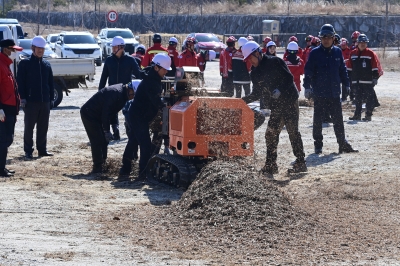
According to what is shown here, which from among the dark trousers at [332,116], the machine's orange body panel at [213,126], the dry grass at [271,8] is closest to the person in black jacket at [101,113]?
the machine's orange body panel at [213,126]

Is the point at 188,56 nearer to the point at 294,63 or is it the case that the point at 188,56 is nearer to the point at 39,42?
the point at 294,63

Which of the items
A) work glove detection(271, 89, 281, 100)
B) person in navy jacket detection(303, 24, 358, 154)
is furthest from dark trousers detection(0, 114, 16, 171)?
person in navy jacket detection(303, 24, 358, 154)

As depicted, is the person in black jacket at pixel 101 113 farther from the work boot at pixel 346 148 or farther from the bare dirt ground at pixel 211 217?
the work boot at pixel 346 148

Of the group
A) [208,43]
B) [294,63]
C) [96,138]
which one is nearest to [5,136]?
[96,138]

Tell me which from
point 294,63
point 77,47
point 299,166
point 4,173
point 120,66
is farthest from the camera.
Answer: point 77,47

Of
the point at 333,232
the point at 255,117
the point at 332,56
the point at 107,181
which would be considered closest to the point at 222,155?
the point at 255,117

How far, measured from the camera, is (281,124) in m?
11.9

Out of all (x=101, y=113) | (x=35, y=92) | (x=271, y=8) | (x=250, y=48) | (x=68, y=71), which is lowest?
(x=68, y=71)

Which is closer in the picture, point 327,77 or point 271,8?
point 327,77

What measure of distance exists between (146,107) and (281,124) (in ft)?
7.28

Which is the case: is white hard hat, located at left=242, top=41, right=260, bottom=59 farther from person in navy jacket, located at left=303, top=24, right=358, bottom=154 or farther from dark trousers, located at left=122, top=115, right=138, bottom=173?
person in navy jacket, located at left=303, top=24, right=358, bottom=154

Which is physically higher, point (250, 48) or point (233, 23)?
point (250, 48)

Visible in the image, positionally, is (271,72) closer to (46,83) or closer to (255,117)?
(255,117)

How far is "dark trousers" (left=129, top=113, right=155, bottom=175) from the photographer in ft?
36.5
